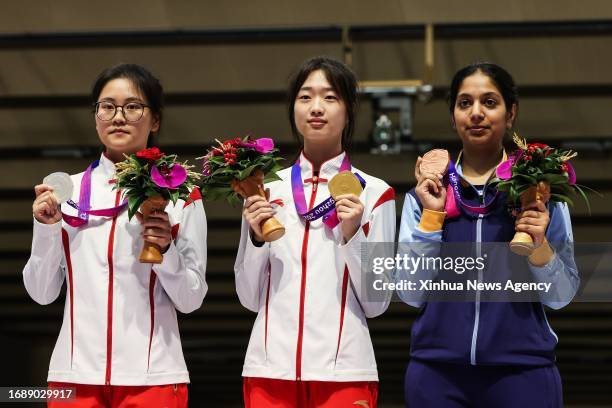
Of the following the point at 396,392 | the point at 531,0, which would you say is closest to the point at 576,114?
the point at 531,0

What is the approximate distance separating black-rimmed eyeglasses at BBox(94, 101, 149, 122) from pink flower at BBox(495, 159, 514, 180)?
1253mm

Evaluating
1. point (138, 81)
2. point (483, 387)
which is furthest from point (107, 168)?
point (483, 387)

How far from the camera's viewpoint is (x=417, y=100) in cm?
762

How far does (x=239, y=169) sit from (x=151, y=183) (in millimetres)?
286

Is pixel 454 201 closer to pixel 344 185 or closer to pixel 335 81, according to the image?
pixel 344 185

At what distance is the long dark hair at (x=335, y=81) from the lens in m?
3.50

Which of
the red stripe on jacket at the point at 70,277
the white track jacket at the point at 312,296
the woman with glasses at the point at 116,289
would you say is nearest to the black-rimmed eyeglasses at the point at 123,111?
the woman with glasses at the point at 116,289

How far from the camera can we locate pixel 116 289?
333cm

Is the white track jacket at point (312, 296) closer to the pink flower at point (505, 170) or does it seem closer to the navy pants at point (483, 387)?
the navy pants at point (483, 387)

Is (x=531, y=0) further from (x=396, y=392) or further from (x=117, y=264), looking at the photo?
(x=396, y=392)

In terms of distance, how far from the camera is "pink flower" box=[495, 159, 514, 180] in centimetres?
321

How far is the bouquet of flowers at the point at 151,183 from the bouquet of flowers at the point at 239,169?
0.29ft

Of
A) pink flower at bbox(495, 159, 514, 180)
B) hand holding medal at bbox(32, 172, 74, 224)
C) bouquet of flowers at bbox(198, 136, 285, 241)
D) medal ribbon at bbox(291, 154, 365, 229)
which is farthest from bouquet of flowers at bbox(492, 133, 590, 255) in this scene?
hand holding medal at bbox(32, 172, 74, 224)

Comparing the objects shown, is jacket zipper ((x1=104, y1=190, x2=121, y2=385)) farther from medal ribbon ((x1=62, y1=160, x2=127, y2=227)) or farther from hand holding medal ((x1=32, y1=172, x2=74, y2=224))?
hand holding medal ((x1=32, y1=172, x2=74, y2=224))
